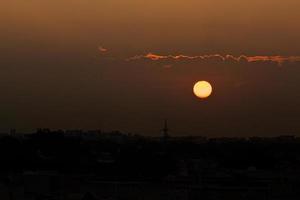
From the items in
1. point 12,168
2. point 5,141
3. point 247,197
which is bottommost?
point 247,197

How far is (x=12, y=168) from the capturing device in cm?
4131

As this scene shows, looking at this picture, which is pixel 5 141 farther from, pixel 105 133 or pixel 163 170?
pixel 105 133

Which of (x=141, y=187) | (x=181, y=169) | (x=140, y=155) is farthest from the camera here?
(x=140, y=155)

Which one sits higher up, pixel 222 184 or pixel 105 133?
pixel 105 133

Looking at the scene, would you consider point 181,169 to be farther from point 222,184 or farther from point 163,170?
point 222,184

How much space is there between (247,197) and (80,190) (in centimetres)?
609

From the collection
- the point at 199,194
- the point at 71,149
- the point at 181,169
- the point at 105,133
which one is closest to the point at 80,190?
the point at 199,194

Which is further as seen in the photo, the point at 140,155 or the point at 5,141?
the point at 5,141

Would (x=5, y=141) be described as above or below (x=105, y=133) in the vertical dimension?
below

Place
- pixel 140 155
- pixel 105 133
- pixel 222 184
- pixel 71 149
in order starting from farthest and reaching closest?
pixel 105 133, pixel 71 149, pixel 140 155, pixel 222 184

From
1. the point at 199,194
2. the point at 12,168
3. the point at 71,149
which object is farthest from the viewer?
the point at 71,149

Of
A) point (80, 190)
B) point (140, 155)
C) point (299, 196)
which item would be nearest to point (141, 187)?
point (80, 190)

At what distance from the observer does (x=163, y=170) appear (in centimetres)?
4272

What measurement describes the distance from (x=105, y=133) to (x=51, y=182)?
111m
